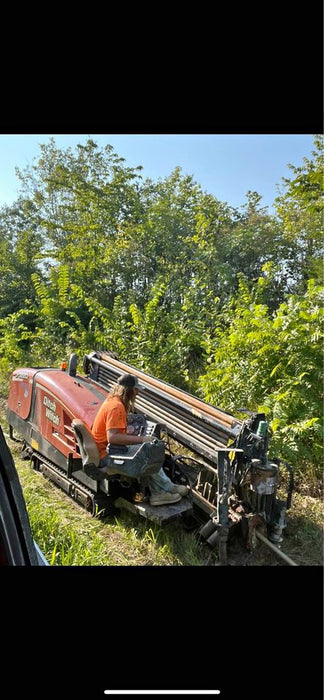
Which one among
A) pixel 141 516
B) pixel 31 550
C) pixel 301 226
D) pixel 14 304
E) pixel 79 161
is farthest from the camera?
pixel 14 304

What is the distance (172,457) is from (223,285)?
2.63 metres

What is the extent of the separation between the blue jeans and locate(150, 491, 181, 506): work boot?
0.08 feet

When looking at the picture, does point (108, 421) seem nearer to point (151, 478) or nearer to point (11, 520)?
point (151, 478)

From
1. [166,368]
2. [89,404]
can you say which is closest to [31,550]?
[89,404]

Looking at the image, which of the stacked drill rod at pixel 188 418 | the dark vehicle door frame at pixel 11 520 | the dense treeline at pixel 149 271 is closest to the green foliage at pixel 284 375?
the dense treeline at pixel 149 271

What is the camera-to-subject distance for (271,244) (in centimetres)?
463

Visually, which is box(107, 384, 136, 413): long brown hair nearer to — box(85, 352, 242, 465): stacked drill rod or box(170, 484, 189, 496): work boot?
box(85, 352, 242, 465): stacked drill rod

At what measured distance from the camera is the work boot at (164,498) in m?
2.44

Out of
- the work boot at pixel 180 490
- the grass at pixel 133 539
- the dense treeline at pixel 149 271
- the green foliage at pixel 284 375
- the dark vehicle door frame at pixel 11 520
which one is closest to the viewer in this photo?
the dark vehicle door frame at pixel 11 520

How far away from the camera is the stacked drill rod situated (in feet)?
7.91

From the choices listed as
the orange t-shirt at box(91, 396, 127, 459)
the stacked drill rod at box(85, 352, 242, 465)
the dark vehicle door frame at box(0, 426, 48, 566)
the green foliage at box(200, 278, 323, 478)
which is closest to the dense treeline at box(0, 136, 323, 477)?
the green foliage at box(200, 278, 323, 478)

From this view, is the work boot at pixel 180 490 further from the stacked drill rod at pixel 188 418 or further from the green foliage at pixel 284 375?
the green foliage at pixel 284 375

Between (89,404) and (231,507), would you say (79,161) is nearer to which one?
(89,404)

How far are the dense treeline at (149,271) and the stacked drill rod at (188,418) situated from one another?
2.51 ft
